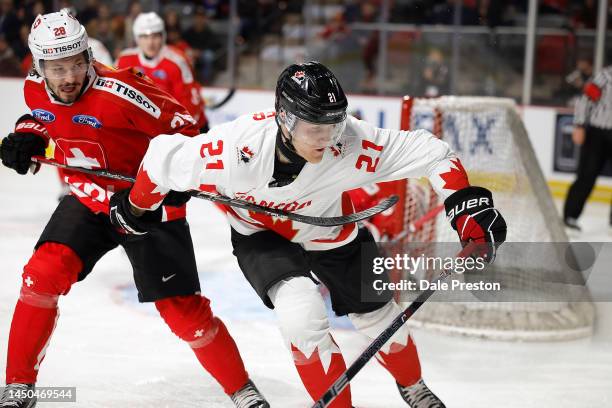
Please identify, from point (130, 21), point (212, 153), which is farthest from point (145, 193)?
point (130, 21)

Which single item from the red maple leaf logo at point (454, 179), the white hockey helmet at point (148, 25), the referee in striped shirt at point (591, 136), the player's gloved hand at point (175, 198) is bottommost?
the referee in striped shirt at point (591, 136)

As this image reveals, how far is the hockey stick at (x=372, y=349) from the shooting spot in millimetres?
2215

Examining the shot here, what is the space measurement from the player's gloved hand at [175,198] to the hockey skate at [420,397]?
33.1 inches

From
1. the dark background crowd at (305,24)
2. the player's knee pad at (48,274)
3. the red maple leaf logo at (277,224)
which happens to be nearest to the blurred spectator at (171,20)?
the dark background crowd at (305,24)

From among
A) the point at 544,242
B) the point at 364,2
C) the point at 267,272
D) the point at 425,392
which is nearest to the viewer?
the point at 267,272

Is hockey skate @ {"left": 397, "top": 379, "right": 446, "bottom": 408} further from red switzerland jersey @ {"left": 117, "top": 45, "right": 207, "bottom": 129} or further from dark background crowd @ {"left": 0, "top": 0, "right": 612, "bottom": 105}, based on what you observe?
dark background crowd @ {"left": 0, "top": 0, "right": 612, "bottom": 105}

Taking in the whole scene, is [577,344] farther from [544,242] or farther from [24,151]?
[24,151]

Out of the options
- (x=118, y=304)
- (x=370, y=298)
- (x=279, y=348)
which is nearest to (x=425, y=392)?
(x=370, y=298)

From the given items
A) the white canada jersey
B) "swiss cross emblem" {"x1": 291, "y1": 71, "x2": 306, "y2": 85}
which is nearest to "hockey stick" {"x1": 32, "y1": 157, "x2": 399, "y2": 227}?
the white canada jersey

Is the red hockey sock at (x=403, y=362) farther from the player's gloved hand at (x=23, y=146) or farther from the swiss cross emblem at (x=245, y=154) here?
the player's gloved hand at (x=23, y=146)

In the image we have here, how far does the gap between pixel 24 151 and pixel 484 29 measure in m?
5.32

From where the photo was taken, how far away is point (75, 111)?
8.58ft

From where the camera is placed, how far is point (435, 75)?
743 cm

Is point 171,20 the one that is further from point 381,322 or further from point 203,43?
point 381,322
